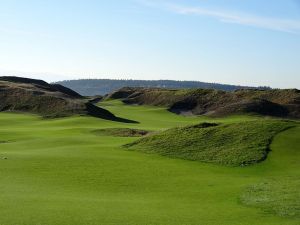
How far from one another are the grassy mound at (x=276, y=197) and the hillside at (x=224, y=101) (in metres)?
56.0

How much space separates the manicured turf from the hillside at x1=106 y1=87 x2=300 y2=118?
44277 mm

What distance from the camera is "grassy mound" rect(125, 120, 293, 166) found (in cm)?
3064

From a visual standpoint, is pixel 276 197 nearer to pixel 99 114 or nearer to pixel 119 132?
pixel 119 132

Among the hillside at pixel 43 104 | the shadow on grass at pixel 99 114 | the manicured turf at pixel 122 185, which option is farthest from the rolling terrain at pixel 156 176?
the hillside at pixel 43 104

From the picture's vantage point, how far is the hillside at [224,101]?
263 feet

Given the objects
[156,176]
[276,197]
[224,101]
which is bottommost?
[156,176]

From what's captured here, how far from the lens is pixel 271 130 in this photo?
117ft

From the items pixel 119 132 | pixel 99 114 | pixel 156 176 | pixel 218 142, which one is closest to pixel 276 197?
pixel 156 176

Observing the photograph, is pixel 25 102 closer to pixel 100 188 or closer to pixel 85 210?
pixel 100 188

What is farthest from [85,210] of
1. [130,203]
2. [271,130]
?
[271,130]

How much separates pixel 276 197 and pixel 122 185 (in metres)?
6.73

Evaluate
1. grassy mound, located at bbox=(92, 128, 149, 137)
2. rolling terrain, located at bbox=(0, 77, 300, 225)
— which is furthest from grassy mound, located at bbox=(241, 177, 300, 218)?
grassy mound, located at bbox=(92, 128, 149, 137)

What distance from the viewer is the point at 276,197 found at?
19.9 meters

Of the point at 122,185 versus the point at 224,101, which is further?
the point at 224,101
